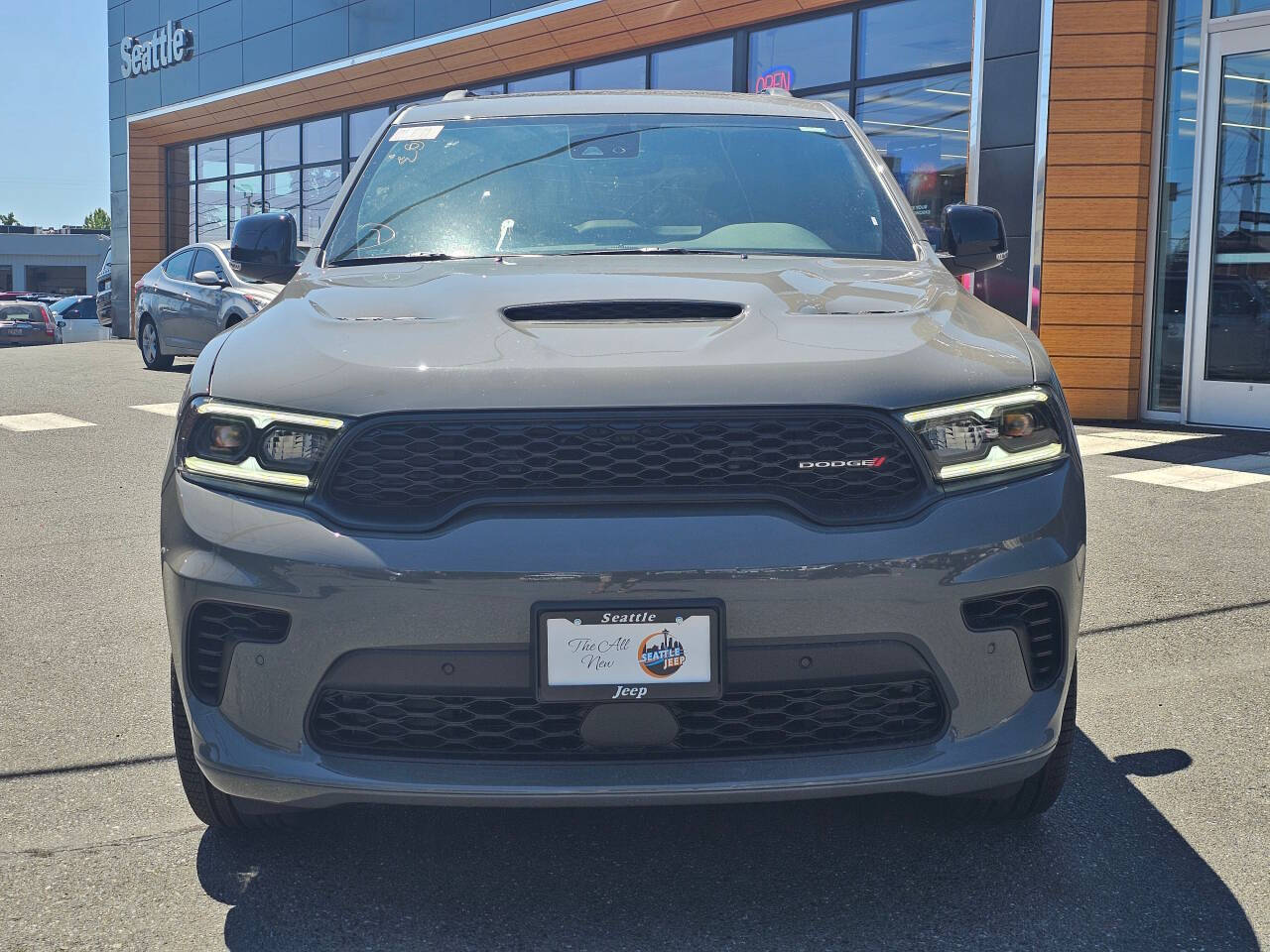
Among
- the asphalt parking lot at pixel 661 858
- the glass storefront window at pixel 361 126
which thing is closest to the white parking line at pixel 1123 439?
the asphalt parking lot at pixel 661 858

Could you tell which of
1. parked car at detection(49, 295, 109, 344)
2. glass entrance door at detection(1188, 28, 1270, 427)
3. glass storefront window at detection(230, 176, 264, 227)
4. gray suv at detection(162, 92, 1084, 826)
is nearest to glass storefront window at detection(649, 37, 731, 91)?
glass entrance door at detection(1188, 28, 1270, 427)

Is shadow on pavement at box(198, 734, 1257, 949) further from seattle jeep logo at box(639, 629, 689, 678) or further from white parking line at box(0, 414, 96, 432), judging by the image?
white parking line at box(0, 414, 96, 432)

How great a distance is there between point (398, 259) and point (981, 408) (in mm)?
1582

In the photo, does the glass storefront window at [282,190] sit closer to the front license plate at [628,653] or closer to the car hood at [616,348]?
the car hood at [616,348]

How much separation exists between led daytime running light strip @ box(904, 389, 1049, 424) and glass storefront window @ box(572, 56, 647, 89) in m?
14.1

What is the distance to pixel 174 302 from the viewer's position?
1467 cm

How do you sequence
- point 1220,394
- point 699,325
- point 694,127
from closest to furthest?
point 699,325 < point 694,127 < point 1220,394

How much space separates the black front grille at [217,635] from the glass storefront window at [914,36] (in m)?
11.2

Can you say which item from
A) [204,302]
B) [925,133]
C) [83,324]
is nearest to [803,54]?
[925,133]

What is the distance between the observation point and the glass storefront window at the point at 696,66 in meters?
15.1

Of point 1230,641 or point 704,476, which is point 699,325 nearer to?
point 704,476

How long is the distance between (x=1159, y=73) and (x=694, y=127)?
845 centimetres

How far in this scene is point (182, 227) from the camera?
27938 millimetres

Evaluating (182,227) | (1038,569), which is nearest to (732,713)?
(1038,569)
